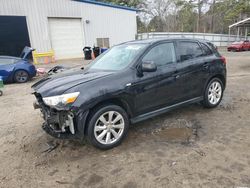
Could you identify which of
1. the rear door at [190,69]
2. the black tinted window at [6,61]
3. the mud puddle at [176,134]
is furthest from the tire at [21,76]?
the mud puddle at [176,134]

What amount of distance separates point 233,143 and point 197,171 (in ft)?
3.51

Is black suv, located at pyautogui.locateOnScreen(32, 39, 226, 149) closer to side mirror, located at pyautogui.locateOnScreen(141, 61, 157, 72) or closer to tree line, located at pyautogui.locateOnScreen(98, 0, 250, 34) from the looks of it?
side mirror, located at pyautogui.locateOnScreen(141, 61, 157, 72)

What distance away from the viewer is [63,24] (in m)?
17.5

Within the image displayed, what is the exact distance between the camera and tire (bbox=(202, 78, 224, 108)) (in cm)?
486

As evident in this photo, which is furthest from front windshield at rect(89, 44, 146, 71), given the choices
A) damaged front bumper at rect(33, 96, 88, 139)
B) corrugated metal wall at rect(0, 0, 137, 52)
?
corrugated metal wall at rect(0, 0, 137, 52)

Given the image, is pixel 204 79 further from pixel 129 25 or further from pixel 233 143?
pixel 129 25

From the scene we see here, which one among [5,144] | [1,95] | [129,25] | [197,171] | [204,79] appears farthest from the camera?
[129,25]

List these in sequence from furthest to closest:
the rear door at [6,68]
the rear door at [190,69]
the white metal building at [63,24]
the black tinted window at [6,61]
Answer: the white metal building at [63,24] → the black tinted window at [6,61] → the rear door at [6,68] → the rear door at [190,69]

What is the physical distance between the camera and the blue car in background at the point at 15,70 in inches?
382

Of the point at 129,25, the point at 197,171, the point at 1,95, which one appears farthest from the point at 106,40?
the point at 197,171

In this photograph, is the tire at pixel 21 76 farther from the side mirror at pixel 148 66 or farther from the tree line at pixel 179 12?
the tree line at pixel 179 12

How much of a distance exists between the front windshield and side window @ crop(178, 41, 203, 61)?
90 cm

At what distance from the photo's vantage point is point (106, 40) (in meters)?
20.3

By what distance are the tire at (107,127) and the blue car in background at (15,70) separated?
8152 mm
